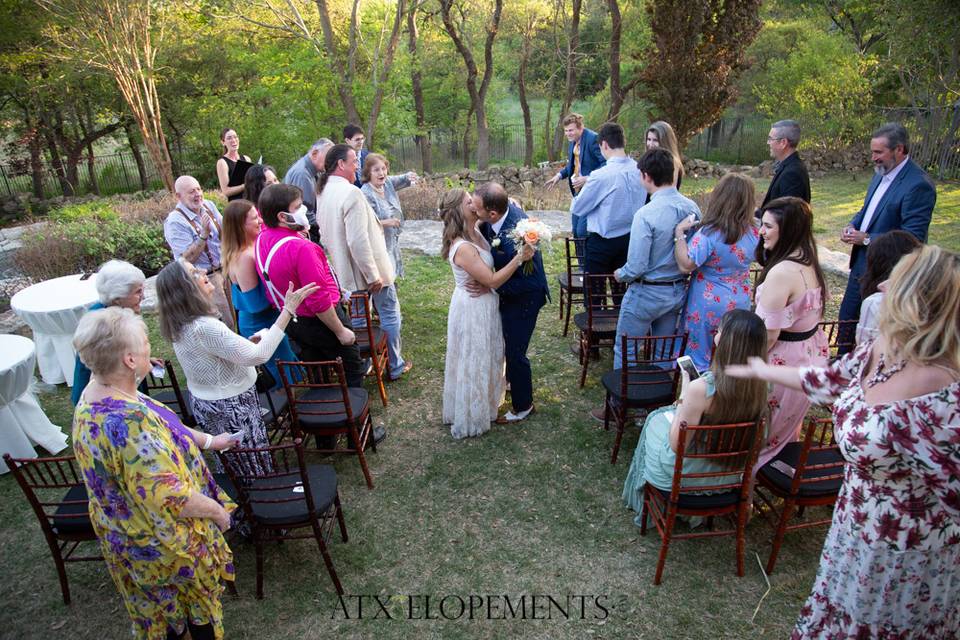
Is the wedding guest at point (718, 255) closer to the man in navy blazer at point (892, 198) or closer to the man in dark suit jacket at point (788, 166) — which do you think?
the man in navy blazer at point (892, 198)

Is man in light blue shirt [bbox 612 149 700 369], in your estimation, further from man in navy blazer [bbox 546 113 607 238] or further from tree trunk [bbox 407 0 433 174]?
tree trunk [bbox 407 0 433 174]

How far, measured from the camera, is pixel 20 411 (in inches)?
180

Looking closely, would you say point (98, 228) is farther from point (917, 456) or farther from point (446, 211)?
point (917, 456)

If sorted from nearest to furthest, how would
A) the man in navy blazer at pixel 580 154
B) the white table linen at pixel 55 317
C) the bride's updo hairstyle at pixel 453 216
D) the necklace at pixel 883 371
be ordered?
the necklace at pixel 883 371 → the bride's updo hairstyle at pixel 453 216 → the white table linen at pixel 55 317 → the man in navy blazer at pixel 580 154

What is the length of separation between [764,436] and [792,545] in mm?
922

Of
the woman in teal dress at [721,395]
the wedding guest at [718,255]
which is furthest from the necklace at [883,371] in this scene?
the wedding guest at [718,255]

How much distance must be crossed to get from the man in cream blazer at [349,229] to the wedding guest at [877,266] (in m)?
3.64

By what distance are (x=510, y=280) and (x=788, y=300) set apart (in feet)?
5.91

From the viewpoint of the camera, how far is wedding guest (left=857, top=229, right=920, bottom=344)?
3367 millimetres

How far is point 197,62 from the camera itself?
19.0 metres

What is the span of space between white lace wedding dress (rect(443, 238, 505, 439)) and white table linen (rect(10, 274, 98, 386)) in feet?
11.7

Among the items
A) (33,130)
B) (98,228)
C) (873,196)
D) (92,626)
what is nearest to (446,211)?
(92,626)

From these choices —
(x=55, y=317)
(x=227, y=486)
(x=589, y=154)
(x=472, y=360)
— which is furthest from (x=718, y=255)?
(x=55, y=317)

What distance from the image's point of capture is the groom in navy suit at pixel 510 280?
404 cm
